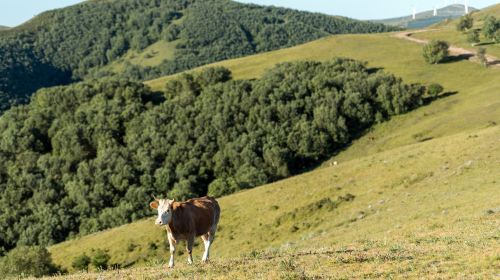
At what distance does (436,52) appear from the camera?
456 feet

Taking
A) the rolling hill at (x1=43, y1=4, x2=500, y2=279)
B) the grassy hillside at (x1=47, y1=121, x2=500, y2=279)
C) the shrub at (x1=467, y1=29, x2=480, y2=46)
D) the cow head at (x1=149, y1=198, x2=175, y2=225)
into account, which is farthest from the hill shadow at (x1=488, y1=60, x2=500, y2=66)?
the cow head at (x1=149, y1=198, x2=175, y2=225)

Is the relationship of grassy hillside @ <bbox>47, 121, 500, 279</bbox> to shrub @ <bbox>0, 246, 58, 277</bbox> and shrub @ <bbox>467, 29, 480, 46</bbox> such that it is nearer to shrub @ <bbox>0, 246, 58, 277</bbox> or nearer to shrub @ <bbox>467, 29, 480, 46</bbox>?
shrub @ <bbox>0, 246, 58, 277</bbox>

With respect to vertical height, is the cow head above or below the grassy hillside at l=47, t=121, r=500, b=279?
above

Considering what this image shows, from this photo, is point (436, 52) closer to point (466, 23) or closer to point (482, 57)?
point (482, 57)

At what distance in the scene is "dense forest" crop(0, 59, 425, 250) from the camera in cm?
11569

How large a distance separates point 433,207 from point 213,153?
95436 millimetres

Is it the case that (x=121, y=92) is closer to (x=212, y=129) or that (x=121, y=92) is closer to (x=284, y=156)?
(x=212, y=129)

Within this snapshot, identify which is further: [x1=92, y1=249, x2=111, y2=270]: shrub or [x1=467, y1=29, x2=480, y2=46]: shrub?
[x1=467, y1=29, x2=480, y2=46]: shrub

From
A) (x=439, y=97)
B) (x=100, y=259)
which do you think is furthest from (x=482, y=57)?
(x=100, y=259)

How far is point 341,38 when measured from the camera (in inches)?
7303

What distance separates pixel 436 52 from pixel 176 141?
247 ft

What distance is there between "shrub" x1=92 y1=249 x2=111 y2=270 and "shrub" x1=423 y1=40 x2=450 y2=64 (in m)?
111

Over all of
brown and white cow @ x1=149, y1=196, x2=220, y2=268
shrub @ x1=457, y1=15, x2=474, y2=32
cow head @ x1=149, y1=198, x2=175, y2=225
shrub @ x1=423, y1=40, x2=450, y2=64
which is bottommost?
shrub @ x1=423, y1=40, x2=450, y2=64

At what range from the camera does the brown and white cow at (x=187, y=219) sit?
1730 centimetres
